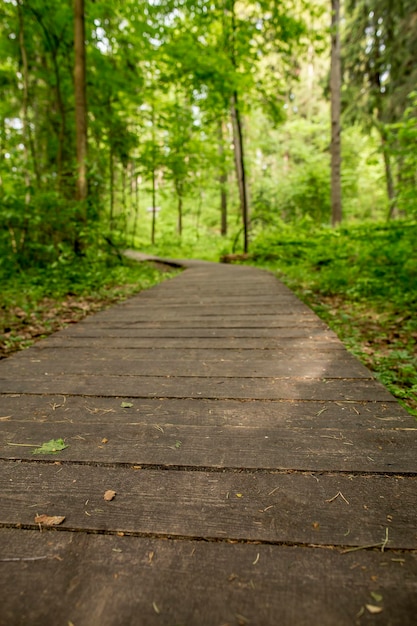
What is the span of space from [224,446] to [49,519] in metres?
0.68

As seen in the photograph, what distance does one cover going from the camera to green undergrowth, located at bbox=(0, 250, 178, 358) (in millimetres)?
3979

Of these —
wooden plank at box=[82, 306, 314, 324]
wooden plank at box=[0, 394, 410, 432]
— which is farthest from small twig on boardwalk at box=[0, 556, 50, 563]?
wooden plank at box=[82, 306, 314, 324]

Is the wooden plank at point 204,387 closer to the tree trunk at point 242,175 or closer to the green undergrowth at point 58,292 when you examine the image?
the green undergrowth at point 58,292

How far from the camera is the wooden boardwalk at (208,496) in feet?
2.67

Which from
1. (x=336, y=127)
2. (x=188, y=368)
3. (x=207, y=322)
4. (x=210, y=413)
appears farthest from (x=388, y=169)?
(x=210, y=413)

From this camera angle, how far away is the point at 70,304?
5.29 meters

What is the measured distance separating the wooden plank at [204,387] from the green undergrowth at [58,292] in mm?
1196

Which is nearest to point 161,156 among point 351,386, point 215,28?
point 215,28

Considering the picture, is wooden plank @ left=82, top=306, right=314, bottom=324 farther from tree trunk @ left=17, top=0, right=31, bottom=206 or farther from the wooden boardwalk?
tree trunk @ left=17, top=0, right=31, bottom=206

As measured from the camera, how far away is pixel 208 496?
3.77 ft

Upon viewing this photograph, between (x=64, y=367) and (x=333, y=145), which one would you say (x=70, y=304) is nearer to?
(x=64, y=367)

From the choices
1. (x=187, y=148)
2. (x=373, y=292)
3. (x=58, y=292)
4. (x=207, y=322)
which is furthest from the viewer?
(x=187, y=148)

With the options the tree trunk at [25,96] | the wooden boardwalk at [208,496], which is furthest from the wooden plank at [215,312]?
the tree trunk at [25,96]

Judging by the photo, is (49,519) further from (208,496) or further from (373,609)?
(373,609)
